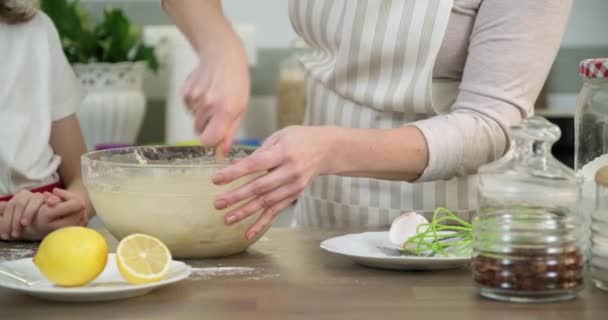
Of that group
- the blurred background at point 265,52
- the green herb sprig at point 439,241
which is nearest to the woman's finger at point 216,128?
the green herb sprig at point 439,241

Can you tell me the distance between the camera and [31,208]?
1.64m

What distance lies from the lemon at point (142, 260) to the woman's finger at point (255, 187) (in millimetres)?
118

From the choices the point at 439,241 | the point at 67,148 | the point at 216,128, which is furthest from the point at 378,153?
the point at 67,148

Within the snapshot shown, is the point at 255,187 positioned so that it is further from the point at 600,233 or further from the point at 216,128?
the point at 600,233

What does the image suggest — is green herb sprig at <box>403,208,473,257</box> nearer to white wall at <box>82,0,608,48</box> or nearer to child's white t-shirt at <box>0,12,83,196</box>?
child's white t-shirt at <box>0,12,83,196</box>

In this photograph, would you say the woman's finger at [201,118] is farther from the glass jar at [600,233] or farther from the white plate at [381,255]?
the glass jar at [600,233]

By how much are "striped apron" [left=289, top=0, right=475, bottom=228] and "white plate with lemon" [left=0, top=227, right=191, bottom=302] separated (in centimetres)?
62

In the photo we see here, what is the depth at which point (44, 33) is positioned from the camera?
2117 millimetres

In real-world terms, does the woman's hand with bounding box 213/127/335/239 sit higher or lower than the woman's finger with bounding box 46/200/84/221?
higher

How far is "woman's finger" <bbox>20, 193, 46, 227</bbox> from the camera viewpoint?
63.2 inches

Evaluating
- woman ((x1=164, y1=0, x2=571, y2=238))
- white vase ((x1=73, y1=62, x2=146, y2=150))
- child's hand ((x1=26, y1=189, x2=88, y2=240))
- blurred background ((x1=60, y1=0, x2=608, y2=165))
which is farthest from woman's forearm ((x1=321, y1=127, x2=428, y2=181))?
blurred background ((x1=60, y1=0, x2=608, y2=165))

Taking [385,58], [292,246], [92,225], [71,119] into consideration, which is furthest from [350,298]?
[92,225]

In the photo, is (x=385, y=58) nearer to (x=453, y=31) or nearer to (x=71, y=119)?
(x=453, y=31)

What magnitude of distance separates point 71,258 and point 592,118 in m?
0.70
